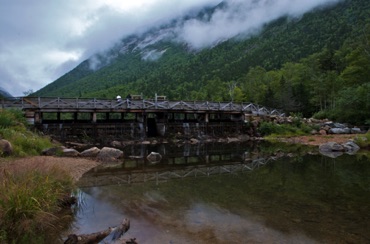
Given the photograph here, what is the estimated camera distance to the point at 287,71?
74875 millimetres

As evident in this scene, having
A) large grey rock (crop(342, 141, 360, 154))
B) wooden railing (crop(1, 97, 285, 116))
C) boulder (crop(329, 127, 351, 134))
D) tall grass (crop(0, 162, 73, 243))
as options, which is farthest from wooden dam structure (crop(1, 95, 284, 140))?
tall grass (crop(0, 162, 73, 243))

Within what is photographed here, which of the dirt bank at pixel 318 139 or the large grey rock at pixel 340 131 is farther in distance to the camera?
the large grey rock at pixel 340 131

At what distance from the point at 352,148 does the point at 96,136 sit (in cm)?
2304

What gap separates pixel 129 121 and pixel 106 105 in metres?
4.39

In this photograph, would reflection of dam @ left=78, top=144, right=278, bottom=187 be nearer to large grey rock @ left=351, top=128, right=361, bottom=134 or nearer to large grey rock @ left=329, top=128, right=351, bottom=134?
large grey rock @ left=329, top=128, right=351, bottom=134

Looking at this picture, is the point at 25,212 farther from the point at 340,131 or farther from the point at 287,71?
the point at 287,71

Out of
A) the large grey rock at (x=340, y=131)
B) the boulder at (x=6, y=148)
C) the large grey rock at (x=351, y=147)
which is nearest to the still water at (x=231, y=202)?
the boulder at (x=6, y=148)

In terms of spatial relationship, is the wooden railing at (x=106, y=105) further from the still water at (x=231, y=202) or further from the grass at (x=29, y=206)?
the grass at (x=29, y=206)

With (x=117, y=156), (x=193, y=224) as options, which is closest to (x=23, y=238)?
(x=193, y=224)

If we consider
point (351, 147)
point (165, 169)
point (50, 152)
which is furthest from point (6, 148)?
point (351, 147)

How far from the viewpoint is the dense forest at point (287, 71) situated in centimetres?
4731

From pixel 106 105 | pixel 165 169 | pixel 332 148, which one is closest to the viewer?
pixel 165 169

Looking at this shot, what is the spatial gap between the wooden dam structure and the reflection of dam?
→ 493 inches

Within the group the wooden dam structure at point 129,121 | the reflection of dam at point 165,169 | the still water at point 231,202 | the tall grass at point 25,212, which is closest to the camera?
the tall grass at point 25,212
